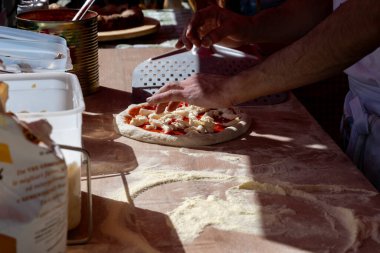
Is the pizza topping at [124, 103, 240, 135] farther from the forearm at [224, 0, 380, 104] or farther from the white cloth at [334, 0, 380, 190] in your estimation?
the white cloth at [334, 0, 380, 190]

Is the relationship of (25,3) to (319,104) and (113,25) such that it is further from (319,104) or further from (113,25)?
(319,104)

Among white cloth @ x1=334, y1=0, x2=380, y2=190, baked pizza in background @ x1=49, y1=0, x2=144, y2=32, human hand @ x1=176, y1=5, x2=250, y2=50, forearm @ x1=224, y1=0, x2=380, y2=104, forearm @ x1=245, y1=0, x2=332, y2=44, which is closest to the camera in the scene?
forearm @ x1=224, y1=0, x2=380, y2=104

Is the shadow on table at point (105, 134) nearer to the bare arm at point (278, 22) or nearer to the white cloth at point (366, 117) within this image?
the bare arm at point (278, 22)

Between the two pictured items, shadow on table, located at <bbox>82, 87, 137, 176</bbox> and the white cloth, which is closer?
shadow on table, located at <bbox>82, 87, 137, 176</bbox>

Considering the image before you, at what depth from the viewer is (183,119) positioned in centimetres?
168

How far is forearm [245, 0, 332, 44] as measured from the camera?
2146 millimetres

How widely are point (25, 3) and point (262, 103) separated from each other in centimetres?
113

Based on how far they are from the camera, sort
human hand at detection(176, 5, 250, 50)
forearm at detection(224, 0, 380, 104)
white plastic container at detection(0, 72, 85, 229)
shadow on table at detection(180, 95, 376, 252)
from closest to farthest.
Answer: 1. white plastic container at detection(0, 72, 85, 229)
2. shadow on table at detection(180, 95, 376, 252)
3. forearm at detection(224, 0, 380, 104)
4. human hand at detection(176, 5, 250, 50)

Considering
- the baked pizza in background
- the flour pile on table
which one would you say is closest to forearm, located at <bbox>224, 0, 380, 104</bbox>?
the flour pile on table

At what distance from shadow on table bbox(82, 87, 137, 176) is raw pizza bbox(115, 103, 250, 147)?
0.05 m

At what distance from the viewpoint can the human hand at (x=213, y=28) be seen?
1.85 meters

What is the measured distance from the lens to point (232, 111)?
1765mm

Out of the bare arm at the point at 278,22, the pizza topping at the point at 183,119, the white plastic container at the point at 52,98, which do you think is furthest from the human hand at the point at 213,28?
the white plastic container at the point at 52,98

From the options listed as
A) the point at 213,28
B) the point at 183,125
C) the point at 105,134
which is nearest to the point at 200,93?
the point at 183,125
